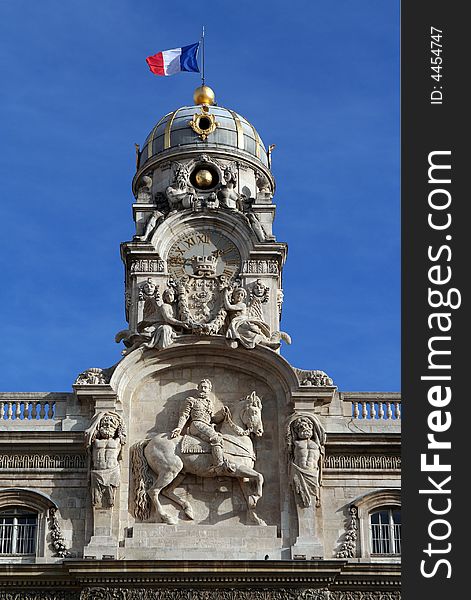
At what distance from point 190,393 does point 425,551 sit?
836 cm

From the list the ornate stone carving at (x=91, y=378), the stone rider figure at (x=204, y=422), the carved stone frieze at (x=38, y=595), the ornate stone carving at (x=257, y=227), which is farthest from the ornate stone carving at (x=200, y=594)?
the ornate stone carving at (x=257, y=227)

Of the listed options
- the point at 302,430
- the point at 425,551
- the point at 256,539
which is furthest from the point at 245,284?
the point at 425,551

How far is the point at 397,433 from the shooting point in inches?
1320

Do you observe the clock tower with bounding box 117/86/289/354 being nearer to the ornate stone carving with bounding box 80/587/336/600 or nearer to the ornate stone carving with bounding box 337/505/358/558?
the ornate stone carving with bounding box 337/505/358/558

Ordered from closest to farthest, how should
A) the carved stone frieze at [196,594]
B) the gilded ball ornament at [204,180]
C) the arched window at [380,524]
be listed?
the carved stone frieze at [196,594] < the arched window at [380,524] < the gilded ball ornament at [204,180]

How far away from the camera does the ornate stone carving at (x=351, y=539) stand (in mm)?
32156

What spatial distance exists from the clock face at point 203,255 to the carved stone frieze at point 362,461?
18.2 feet

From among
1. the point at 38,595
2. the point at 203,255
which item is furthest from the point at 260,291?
the point at 38,595

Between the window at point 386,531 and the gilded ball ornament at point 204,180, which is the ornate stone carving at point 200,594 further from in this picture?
the gilded ball ornament at point 204,180

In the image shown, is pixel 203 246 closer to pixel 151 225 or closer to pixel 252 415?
pixel 151 225

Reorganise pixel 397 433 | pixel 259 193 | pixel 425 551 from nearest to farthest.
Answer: pixel 425 551 → pixel 397 433 → pixel 259 193

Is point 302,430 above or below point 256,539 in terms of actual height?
above

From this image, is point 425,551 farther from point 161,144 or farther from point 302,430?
point 161,144

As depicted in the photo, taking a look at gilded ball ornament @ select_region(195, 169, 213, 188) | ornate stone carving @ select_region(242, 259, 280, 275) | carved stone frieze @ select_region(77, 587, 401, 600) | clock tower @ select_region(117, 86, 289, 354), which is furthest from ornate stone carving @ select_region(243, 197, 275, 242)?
carved stone frieze @ select_region(77, 587, 401, 600)
